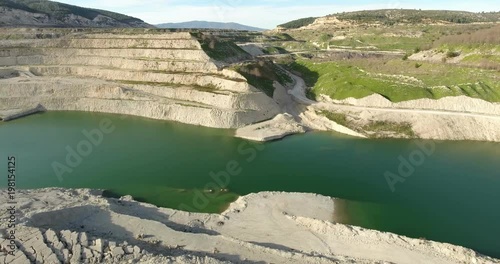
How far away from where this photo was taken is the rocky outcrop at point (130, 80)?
62969 mm

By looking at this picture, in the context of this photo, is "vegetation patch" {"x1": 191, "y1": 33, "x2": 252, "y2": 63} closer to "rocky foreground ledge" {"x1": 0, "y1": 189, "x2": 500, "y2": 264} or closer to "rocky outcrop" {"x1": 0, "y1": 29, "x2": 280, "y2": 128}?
"rocky outcrop" {"x1": 0, "y1": 29, "x2": 280, "y2": 128}

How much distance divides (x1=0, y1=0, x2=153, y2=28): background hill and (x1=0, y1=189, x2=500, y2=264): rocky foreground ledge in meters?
128

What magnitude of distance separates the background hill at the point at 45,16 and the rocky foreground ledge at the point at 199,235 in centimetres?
12777

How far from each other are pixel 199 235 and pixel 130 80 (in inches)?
2107

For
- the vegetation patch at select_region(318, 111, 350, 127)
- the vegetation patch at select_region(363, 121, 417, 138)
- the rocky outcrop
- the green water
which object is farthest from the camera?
the rocky outcrop

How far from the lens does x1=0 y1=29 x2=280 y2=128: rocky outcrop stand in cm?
6297

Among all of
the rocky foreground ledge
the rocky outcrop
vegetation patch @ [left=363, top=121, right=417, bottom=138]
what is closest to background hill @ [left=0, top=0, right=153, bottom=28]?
the rocky outcrop

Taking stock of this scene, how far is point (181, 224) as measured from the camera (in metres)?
32.0

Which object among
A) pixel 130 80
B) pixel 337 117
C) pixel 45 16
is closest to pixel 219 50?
pixel 130 80

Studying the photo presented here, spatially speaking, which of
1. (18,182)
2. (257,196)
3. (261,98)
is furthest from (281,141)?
(18,182)

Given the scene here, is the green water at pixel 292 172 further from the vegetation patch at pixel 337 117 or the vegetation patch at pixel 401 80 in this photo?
the vegetation patch at pixel 401 80

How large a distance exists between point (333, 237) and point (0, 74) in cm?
7842

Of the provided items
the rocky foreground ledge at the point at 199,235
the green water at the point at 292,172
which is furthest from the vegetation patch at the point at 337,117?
the rocky foreground ledge at the point at 199,235

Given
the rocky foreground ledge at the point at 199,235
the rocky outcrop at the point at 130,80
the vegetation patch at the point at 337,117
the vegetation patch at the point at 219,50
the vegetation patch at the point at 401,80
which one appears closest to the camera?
the rocky foreground ledge at the point at 199,235
